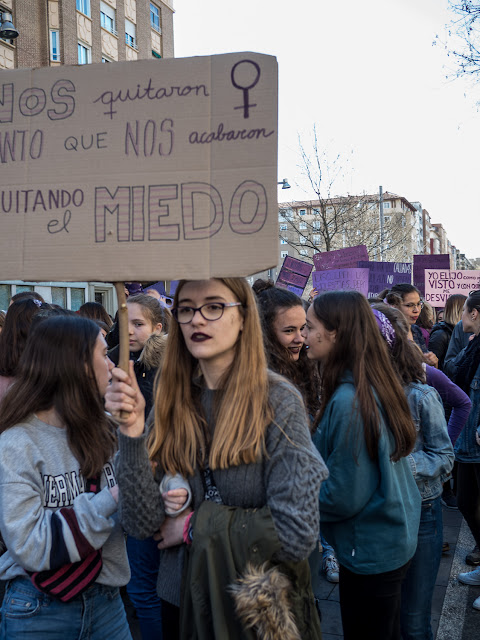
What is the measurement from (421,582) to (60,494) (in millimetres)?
1787

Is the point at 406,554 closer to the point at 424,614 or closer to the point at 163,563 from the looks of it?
the point at 424,614

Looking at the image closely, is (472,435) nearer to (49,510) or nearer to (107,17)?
(49,510)

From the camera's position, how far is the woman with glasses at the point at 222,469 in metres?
1.65

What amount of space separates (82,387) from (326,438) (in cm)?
105

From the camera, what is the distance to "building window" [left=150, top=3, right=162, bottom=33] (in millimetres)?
27428

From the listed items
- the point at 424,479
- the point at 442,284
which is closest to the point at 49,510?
the point at 424,479

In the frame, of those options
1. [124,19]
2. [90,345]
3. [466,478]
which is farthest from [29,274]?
[124,19]

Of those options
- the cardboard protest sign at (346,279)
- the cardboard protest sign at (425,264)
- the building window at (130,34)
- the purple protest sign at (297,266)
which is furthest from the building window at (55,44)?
the cardboard protest sign at (346,279)

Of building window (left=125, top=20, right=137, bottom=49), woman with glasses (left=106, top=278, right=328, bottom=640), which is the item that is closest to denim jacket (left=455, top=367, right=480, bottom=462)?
woman with glasses (left=106, top=278, right=328, bottom=640)

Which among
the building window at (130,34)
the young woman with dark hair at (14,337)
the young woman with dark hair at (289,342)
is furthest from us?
the building window at (130,34)

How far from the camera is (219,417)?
1.88m

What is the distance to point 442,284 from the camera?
1025cm

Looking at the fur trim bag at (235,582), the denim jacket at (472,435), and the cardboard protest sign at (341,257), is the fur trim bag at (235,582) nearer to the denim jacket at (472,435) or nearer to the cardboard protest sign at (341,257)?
the denim jacket at (472,435)

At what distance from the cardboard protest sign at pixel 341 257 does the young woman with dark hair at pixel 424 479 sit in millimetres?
6634
